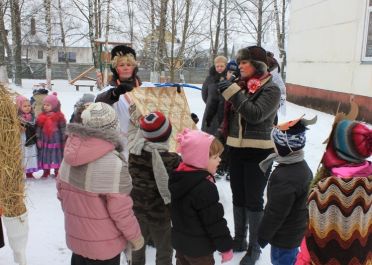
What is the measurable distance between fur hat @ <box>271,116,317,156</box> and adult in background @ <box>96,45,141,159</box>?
1427 mm

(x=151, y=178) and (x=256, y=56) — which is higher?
(x=256, y=56)

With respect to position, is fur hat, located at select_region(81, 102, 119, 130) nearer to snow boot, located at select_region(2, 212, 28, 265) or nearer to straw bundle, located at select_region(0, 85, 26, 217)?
straw bundle, located at select_region(0, 85, 26, 217)

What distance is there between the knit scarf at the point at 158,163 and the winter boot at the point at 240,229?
0.89 meters

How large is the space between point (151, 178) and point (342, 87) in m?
9.95

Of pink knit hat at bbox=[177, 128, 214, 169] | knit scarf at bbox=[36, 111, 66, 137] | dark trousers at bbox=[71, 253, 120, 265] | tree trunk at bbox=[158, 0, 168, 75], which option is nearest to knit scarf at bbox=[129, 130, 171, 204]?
pink knit hat at bbox=[177, 128, 214, 169]

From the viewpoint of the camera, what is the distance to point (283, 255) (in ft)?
9.48

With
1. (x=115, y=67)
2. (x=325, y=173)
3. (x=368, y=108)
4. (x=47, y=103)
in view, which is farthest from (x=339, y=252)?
(x=368, y=108)

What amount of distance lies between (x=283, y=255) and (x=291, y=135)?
35.4 inches

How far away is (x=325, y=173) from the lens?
224cm

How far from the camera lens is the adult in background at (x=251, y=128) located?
3209 mm

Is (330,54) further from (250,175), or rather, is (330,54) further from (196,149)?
(196,149)

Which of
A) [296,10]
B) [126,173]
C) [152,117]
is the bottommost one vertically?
[126,173]

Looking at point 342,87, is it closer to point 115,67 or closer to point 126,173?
point 115,67

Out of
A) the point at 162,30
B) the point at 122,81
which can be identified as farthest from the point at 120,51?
the point at 162,30
